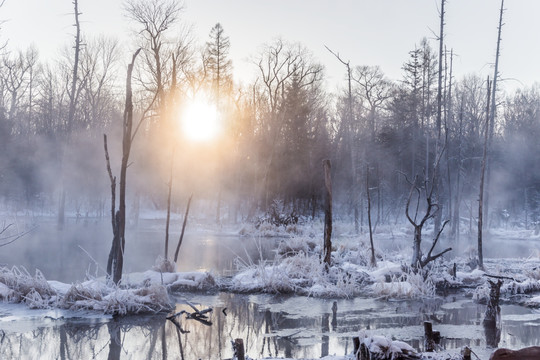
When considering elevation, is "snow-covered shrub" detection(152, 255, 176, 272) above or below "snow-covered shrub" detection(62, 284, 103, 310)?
above

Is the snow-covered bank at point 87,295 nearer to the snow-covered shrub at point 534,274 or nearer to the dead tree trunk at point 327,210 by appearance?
the dead tree trunk at point 327,210

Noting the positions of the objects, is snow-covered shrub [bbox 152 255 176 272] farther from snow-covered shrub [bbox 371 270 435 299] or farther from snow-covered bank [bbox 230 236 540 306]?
snow-covered shrub [bbox 371 270 435 299]

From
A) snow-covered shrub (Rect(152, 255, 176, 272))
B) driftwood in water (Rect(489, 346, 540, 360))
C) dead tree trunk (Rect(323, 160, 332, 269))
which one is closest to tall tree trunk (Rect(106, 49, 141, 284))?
snow-covered shrub (Rect(152, 255, 176, 272))

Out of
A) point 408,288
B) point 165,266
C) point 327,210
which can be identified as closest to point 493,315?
point 408,288

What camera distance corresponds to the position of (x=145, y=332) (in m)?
8.82

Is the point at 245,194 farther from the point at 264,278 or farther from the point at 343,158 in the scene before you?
the point at 264,278

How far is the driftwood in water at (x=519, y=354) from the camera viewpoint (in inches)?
198

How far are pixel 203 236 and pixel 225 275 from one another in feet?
42.1

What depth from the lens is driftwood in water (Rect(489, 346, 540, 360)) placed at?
198 inches

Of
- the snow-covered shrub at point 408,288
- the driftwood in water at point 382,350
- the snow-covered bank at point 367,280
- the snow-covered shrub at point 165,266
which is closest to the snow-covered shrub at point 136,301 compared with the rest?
the snow-covered shrub at point 165,266

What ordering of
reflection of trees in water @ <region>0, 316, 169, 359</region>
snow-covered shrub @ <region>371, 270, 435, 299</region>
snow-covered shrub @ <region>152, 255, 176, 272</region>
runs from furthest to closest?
1. snow-covered shrub @ <region>152, 255, 176, 272</region>
2. snow-covered shrub @ <region>371, 270, 435, 299</region>
3. reflection of trees in water @ <region>0, 316, 169, 359</region>

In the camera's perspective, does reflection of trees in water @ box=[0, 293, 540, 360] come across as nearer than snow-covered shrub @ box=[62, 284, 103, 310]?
Yes

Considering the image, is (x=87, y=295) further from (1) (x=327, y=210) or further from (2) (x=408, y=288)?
(2) (x=408, y=288)

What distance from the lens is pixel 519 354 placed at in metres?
5.08
